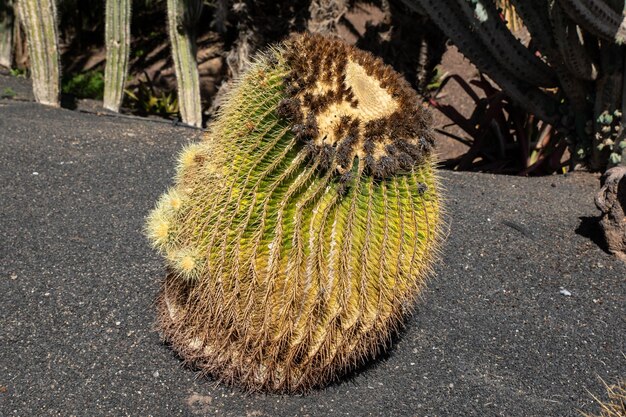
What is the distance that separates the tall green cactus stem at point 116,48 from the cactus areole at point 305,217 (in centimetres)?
463

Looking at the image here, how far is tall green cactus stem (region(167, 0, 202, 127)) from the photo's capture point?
6766 millimetres

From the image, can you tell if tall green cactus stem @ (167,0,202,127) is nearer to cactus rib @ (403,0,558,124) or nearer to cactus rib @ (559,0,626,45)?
cactus rib @ (403,0,558,124)

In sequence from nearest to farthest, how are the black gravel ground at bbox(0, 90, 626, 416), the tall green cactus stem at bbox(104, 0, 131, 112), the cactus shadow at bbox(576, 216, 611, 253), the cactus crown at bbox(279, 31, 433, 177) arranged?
the cactus crown at bbox(279, 31, 433, 177) → the black gravel ground at bbox(0, 90, 626, 416) → the cactus shadow at bbox(576, 216, 611, 253) → the tall green cactus stem at bbox(104, 0, 131, 112)

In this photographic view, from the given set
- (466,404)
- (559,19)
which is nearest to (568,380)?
(466,404)

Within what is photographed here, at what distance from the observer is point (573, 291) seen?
11.8 ft

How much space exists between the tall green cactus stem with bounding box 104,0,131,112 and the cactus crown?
4.72 metres

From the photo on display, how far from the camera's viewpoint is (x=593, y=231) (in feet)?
13.6

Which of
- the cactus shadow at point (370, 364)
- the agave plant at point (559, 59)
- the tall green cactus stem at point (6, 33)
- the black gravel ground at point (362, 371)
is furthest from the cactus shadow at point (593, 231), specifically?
the tall green cactus stem at point (6, 33)

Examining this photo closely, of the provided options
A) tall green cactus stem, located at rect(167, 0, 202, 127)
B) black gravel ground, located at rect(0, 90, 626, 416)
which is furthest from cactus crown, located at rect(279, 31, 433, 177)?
tall green cactus stem, located at rect(167, 0, 202, 127)

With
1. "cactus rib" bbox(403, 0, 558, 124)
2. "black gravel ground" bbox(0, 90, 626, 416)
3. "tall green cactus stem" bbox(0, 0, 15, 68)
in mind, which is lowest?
"tall green cactus stem" bbox(0, 0, 15, 68)

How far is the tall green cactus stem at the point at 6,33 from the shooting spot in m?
8.73

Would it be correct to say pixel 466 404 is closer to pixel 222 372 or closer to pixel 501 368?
pixel 501 368

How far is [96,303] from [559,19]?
3.29 m

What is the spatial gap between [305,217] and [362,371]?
31.6 inches
